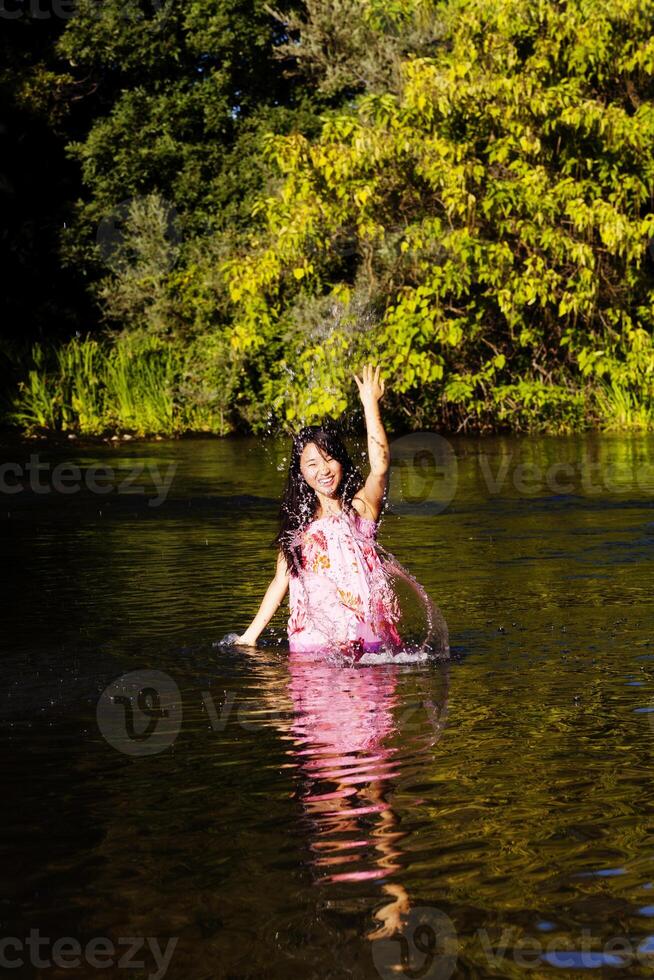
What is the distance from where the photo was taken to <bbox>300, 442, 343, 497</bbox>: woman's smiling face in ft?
25.0

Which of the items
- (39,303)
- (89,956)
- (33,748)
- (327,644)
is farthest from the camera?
(39,303)

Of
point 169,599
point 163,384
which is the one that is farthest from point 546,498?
point 163,384

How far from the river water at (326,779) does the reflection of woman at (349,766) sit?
14 millimetres

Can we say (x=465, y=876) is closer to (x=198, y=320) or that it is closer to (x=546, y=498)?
(x=546, y=498)

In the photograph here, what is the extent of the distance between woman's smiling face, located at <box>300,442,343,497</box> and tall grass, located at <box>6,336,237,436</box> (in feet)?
67.0

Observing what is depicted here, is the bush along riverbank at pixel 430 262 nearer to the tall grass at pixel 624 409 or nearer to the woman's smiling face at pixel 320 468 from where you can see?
the tall grass at pixel 624 409

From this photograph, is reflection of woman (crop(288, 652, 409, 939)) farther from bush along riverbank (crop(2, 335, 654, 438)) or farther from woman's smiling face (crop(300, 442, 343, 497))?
bush along riverbank (crop(2, 335, 654, 438))

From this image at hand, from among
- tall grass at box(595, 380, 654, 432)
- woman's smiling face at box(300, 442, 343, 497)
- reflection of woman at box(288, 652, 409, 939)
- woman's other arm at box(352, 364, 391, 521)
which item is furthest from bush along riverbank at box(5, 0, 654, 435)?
reflection of woman at box(288, 652, 409, 939)

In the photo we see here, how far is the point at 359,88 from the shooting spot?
33281 millimetres

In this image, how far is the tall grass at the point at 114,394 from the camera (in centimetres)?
2830

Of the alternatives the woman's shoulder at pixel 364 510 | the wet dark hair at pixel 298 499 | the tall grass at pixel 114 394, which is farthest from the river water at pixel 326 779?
the tall grass at pixel 114 394

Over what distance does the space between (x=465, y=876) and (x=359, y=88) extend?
30.5 m

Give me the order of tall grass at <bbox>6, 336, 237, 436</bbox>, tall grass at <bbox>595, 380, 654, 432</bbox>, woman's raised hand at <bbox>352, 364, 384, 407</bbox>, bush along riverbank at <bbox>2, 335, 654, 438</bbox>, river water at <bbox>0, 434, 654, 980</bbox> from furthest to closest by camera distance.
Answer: tall grass at <bbox>6, 336, 237, 436</bbox> → bush along riverbank at <bbox>2, 335, 654, 438</bbox> → tall grass at <bbox>595, 380, 654, 432</bbox> → woman's raised hand at <bbox>352, 364, 384, 407</bbox> → river water at <bbox>0, 434, 654, 980</bbox>

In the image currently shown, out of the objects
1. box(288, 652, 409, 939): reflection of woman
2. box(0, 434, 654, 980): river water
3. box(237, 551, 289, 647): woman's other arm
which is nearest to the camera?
box(0, 434, 654, 980): river water
